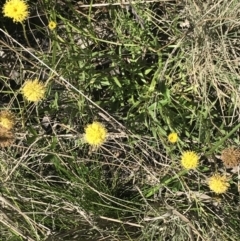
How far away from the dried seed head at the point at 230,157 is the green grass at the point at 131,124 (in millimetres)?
43

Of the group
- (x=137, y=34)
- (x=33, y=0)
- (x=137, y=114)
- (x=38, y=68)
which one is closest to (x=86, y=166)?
(x=137, y=114)

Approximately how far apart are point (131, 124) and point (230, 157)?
0.32 m

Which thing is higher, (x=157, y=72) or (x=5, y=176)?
(x=157, y=72)

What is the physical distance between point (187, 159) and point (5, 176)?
0.58 m

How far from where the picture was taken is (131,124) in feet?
4.98

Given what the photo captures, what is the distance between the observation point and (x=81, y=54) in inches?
56.9

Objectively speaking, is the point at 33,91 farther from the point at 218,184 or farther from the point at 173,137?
the point at 218,184

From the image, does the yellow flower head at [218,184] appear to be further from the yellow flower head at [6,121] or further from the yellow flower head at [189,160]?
the yellow flower head at [6,121]

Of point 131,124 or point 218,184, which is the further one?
point 131,124

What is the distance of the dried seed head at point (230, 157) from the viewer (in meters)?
1.41

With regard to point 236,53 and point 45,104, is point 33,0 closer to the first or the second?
point 45,104

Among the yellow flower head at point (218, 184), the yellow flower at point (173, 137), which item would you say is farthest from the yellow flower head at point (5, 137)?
the yellow flower head at point (218, 184)

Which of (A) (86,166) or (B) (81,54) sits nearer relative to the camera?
(B) (81,54)

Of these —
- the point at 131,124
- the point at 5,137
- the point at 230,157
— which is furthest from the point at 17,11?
the point at 230,157
